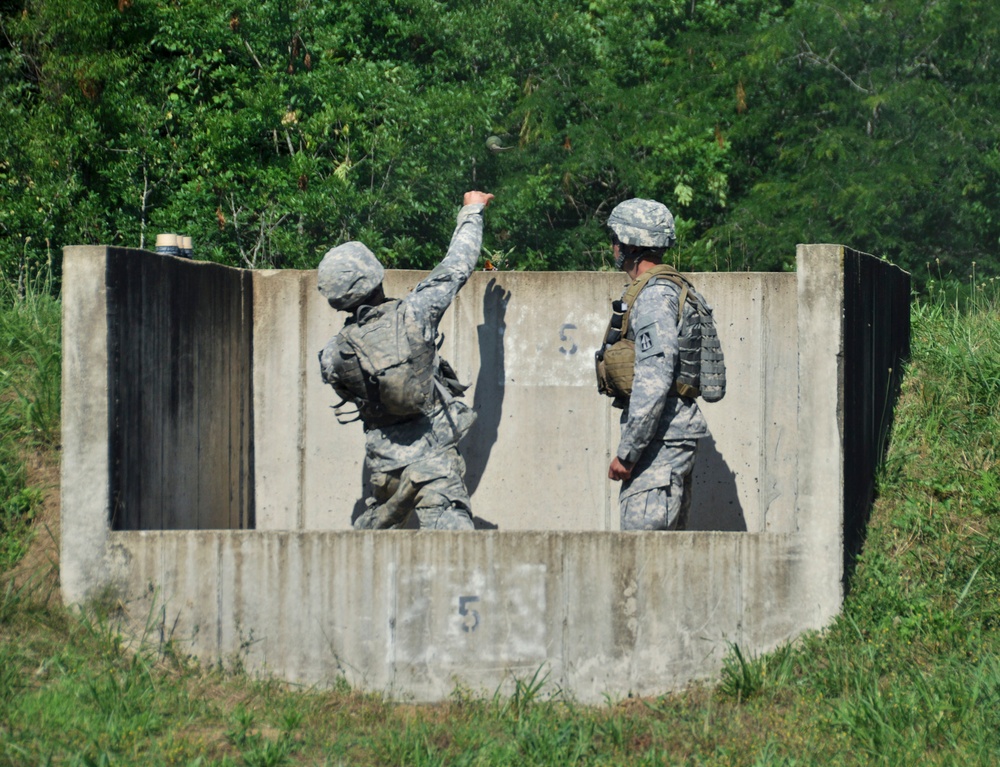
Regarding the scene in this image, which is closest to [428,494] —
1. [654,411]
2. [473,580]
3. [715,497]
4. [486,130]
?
[473,580]

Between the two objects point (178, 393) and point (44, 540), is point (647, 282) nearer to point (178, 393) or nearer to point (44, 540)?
point (178, 393)

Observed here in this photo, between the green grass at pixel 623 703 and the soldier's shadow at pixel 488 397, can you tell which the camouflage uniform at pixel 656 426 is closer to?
the green grass at pixel 623 703

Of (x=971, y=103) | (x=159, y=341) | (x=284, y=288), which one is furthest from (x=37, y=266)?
(x=971, y=103)

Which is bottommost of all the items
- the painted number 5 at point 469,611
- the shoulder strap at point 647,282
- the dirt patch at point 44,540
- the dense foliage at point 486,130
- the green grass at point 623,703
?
the green grass at point 623,703

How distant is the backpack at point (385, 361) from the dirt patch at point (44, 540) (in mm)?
1540

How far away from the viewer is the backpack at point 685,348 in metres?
5.72

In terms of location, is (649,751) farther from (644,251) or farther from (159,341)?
(159,341)

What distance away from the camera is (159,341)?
6.09m

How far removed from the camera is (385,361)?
603cm

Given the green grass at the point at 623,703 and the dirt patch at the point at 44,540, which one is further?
the dirt patch at the point at 44,540

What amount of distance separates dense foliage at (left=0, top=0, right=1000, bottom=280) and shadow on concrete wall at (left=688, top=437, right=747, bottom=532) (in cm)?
300

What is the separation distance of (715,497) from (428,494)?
6.89 feet

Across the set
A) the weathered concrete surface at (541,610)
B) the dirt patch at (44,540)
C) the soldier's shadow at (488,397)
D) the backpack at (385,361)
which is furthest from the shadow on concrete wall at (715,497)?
the dirt patch at (44,540)

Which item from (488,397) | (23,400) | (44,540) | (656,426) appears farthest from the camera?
(488,397)
